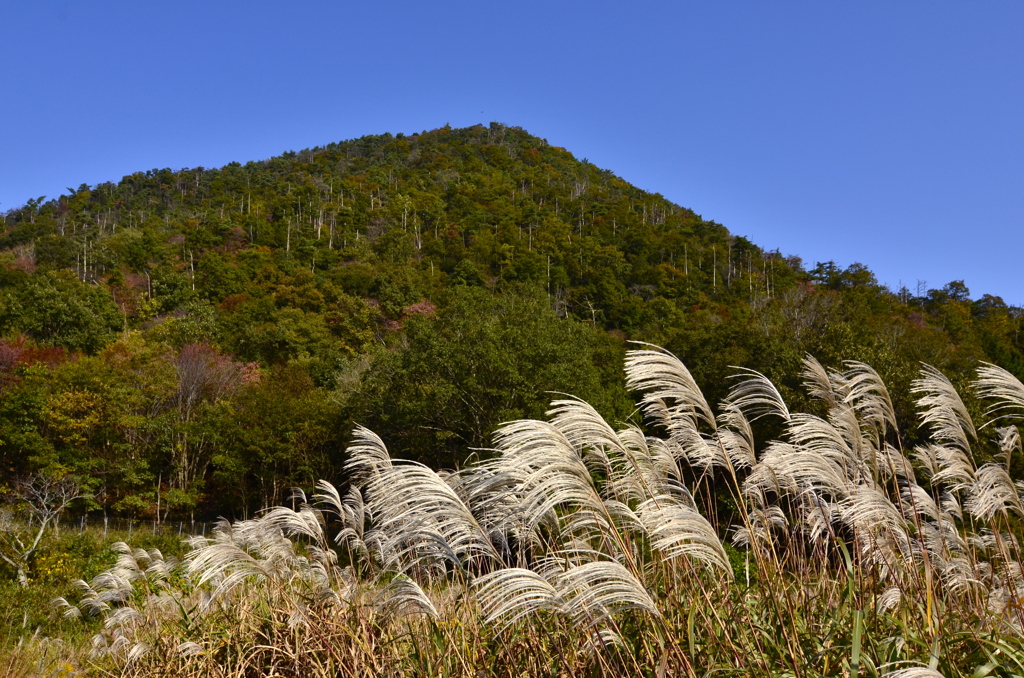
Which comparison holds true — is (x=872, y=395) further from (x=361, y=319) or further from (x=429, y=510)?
(x=361, y=319)

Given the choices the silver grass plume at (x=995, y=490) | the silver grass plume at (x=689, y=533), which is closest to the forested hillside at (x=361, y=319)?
the silver grass plume at (x=995, y=490)

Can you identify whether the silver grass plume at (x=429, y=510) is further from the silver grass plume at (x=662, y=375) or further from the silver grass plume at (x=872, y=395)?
the silver grass plume at (x=872, y=395)

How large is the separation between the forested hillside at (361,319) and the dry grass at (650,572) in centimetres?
975

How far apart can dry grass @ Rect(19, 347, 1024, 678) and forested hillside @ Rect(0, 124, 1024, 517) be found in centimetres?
975

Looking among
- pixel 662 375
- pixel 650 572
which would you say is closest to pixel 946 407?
pixel 662 375

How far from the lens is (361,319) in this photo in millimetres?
43562

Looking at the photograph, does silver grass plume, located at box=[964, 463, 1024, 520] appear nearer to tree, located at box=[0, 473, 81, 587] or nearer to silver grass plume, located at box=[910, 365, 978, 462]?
silver grass plume, located at box=[910, 365, 978, 462]

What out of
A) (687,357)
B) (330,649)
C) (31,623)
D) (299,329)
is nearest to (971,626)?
(330,649)

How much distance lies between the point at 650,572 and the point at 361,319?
41470 mm

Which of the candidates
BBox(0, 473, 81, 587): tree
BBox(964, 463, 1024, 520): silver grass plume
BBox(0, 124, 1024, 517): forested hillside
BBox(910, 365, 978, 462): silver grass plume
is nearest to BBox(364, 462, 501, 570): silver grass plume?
BBox(910, 365, 978, 462): silver grass plume

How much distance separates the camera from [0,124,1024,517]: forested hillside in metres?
22.6

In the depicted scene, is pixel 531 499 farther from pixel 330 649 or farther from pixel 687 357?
pixel 687 357

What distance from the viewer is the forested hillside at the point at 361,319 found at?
2264 cm

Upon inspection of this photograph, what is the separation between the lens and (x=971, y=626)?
2812 mm
